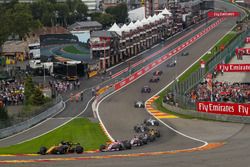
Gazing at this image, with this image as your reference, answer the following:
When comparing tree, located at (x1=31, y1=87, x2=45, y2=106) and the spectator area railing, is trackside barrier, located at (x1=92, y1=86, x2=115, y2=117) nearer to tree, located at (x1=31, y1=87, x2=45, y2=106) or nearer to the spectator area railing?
tree, located at (x1=31, y1=87, x2=45, y2=106)

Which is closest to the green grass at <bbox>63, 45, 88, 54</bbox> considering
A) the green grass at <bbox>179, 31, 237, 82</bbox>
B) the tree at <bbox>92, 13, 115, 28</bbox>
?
the green grass at <bbox>179, 31, 237, 82</bbox>

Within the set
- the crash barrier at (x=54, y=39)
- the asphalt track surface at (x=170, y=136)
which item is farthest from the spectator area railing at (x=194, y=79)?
the crash barrier at (x=54, y=39)

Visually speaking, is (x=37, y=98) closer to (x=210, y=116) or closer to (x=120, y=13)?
(x=210, y=116)

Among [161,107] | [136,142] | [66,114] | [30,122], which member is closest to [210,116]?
[161,107]

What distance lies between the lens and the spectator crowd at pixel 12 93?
229 feet

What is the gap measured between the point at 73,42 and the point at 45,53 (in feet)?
15.8

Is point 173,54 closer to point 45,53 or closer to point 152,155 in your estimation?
point 45,53

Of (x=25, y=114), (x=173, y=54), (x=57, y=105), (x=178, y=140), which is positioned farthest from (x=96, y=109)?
(x=173, y=54)

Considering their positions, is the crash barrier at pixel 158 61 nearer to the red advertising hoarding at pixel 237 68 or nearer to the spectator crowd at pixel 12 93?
the spectator crowd at pixel 12 93

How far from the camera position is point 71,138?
51.0 meters

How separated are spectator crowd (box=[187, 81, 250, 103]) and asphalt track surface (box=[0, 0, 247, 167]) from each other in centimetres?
470

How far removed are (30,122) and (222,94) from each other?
1747 cm

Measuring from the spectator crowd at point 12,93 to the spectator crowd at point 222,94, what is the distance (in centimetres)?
1802

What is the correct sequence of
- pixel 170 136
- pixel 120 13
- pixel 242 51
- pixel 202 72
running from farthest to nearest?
pixel 120 13
pixel 242 51
pixel 202 72
pixel 170 136
